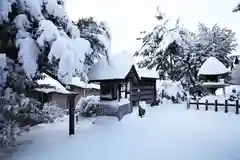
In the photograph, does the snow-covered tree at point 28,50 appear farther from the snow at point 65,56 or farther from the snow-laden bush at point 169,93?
the snow-laden bush at point 169,93

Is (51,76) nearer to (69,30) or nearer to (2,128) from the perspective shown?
(69,30)

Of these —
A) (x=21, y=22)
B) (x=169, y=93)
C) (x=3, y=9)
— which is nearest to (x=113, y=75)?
(x=21, y=22)

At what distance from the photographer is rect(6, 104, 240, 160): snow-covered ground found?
295 inches

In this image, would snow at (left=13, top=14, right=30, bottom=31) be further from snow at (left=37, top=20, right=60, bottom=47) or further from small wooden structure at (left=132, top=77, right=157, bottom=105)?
small wooden structure at (left=132, top=77, right=157, bottom=105)

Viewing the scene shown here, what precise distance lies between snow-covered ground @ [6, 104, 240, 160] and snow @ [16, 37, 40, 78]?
2.28 metres

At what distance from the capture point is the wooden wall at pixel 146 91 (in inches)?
762

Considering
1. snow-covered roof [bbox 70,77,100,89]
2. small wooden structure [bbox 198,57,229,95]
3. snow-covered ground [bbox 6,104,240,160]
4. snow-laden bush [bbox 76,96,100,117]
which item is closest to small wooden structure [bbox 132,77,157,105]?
snow-covered roof [bbox 70,77,100,89]

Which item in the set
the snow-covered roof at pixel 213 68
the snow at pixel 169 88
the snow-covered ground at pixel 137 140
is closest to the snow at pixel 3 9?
the snow-covered ground at pixel 137 140

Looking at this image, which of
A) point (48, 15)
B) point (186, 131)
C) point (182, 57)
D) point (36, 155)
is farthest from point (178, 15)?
point (36, 155)

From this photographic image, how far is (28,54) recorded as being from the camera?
7355mm

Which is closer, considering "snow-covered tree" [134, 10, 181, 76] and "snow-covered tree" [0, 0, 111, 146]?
"snow-covered tree" [0, 0, 111, 146]

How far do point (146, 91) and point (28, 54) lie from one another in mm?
13987

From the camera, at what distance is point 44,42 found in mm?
7699

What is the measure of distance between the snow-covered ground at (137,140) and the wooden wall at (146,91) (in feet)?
18.7
